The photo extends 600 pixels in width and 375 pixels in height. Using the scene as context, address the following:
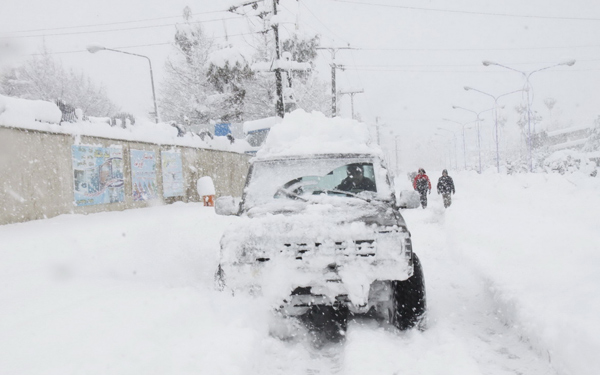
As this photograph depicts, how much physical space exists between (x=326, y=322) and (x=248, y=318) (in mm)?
989

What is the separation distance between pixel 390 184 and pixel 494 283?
6.48 feet

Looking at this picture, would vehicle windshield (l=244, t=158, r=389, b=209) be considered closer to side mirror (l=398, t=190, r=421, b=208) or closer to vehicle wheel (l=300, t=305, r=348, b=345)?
side mirror (l=398, t=190, r=421, b=208)

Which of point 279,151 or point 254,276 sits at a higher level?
point 279,151

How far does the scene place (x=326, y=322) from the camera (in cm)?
463

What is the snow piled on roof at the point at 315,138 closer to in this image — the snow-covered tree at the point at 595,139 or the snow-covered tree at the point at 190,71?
the snow-covered tree at the point at 190,71

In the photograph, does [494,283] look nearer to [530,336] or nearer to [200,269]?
[530,336]

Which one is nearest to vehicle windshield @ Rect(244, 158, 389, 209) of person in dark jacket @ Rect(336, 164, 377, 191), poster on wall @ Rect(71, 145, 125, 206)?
person in dark jacket @ Rect(336, 164, 377, 191)

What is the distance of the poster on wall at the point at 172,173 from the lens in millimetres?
16366

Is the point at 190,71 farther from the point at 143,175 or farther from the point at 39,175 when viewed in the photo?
the point at 39,175

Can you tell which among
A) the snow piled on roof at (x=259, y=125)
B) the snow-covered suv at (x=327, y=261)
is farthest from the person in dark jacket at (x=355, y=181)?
the snow piled on roof at (x=259, y=125)

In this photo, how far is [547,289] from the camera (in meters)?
4.65

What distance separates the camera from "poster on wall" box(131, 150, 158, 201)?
47.3 ft

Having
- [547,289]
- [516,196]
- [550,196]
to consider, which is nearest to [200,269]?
[547,289]

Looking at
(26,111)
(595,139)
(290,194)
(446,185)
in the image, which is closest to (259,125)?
(446,185)
